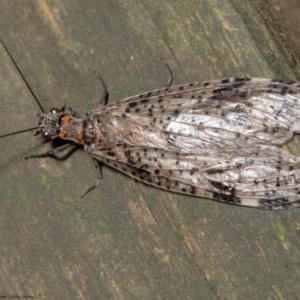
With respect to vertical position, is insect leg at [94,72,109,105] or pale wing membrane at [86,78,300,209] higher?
insect leg at [94,72,109,105]

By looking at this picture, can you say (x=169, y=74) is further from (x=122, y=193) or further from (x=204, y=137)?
(x=122, y=193)

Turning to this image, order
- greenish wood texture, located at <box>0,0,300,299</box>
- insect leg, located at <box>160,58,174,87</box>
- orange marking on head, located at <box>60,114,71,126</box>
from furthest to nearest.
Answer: orange marking on head, located at <box>60,114,71,126</box>, insect leg, located at <box>160,58,174,87</box>, greenish wood texture, located at <box>0,0,300,299</box>

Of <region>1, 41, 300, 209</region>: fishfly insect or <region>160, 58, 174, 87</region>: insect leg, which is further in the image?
<region>160, 58, 174, 87</region>: insect leg

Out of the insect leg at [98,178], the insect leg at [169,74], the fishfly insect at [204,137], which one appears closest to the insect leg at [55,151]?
the fishfly insect at [204,137]

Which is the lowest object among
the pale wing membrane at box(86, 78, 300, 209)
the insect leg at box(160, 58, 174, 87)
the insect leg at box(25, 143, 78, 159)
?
the pale wing membrane at box(86, 78, 300, 209)

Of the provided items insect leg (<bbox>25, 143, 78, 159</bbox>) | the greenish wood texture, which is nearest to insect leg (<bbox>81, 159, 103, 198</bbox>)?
the greenish wood texture

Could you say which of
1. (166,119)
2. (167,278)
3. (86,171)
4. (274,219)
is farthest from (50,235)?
(274,219)

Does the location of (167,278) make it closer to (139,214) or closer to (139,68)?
(139,214)

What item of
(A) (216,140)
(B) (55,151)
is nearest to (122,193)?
(B) (55,151)

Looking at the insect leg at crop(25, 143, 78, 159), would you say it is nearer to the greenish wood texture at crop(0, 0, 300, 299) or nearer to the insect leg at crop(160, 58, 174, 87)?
the greenish wood texture at crop(0, 0, 300, 299)
